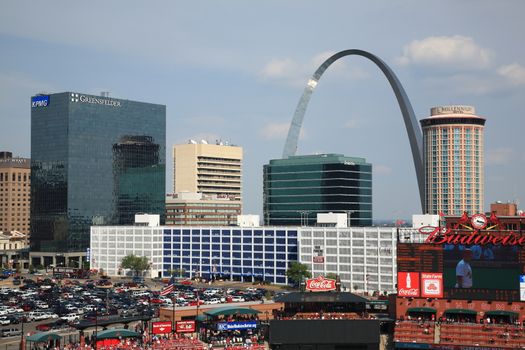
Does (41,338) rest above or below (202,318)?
below

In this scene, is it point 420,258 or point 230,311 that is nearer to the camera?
point 420,258

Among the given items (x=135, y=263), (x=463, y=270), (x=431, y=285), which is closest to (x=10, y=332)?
(x=431, y=285)

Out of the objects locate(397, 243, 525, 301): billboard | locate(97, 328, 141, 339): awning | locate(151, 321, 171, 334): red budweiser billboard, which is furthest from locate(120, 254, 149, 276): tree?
locate(397, 243, 525, 301): billboard

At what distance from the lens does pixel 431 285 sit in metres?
87.6

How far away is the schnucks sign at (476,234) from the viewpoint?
282ft

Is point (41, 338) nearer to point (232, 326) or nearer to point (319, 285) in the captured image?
point (232, 326)

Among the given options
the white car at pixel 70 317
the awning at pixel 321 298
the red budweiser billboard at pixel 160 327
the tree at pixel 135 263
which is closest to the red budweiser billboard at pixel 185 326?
the red budweiser billboard at pixel 160 327

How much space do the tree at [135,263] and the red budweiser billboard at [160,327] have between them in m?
83.7

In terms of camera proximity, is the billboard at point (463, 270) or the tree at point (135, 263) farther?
the tree at point (135, 263)

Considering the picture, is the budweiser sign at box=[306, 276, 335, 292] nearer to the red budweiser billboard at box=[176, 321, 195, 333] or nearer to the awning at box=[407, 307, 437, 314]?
the awning at box=[407, 307, 437, 314]

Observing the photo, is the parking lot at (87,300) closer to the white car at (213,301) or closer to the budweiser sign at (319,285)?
the white car at (213,301)

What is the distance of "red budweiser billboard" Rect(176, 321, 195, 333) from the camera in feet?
293

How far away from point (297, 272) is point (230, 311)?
176 feet

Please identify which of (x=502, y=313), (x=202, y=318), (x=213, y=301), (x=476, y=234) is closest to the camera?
(x=502, y=313)
